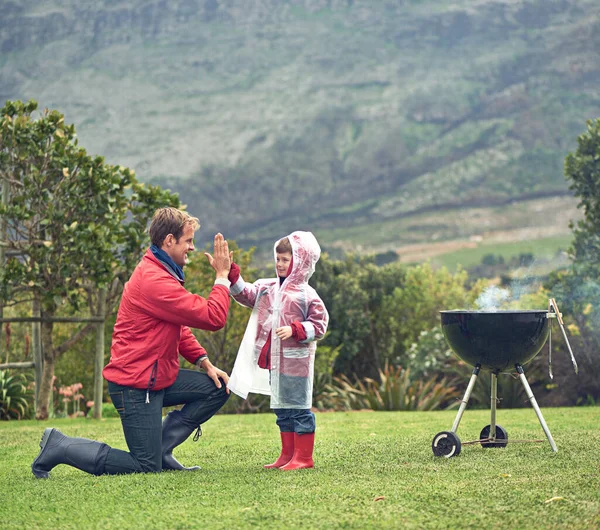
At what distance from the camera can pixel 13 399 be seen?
11.1m

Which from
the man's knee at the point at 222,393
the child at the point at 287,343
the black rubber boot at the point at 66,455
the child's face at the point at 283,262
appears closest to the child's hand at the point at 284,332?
the child at the point at 287,343

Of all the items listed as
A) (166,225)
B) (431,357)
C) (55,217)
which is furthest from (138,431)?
(431,357)

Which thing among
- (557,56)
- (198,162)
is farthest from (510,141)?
(198,162)

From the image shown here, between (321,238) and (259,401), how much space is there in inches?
4124

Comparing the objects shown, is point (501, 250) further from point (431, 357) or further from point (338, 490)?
point (338, 490)

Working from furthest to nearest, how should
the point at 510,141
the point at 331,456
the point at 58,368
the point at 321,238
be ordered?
the point at 510,141 < the point at 321,238 < the point at 58,368 < the point at 331,456

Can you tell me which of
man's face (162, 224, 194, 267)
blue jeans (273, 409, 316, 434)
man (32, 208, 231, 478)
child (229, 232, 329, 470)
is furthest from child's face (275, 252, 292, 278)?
blue jeans (273, 409, 316, 434)

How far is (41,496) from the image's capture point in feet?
13.8

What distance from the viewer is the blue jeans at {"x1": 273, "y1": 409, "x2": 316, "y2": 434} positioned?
5.01 metres

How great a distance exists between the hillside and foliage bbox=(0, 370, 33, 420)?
97.8m

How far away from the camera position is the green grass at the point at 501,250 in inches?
3730

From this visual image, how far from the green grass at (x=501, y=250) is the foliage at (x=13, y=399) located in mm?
83860

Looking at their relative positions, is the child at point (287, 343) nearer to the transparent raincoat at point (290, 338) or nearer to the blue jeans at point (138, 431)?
the transparent raincoat at point (290, 338)

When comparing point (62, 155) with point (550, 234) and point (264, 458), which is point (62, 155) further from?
point (550, 234)
